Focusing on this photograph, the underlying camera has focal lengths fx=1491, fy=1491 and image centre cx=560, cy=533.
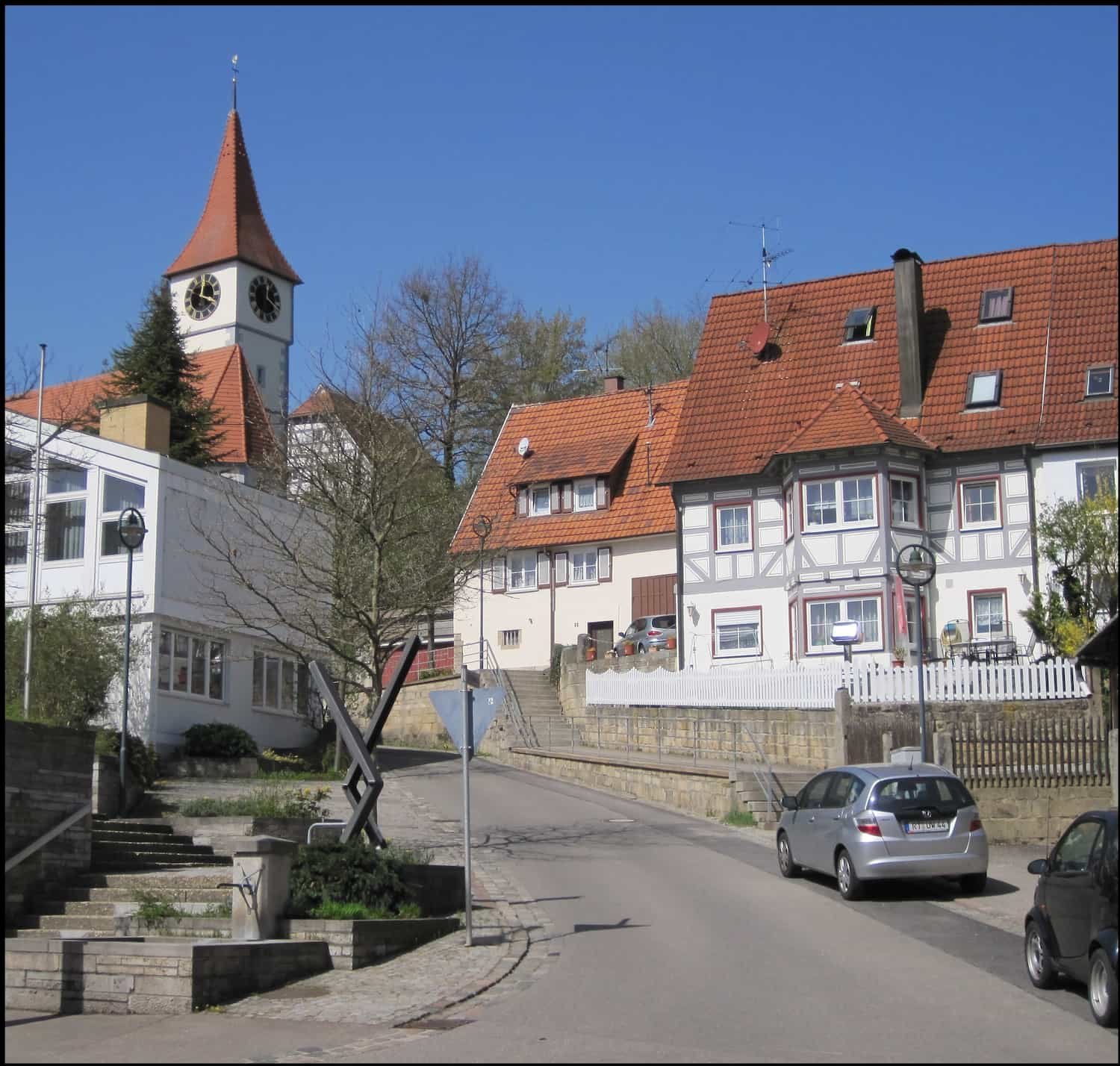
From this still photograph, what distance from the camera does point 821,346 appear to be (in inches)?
1625

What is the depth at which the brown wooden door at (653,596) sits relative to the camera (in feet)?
150

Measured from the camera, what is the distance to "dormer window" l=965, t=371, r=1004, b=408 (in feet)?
124

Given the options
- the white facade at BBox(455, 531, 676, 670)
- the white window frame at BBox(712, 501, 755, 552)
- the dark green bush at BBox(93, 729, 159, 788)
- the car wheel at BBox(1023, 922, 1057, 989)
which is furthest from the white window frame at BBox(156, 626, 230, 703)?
the car wheel at BBox(1023, 922, 1057, 989)

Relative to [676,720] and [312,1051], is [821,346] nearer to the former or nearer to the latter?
[676,720]

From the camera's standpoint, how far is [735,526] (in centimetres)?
3994

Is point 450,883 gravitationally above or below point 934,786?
below

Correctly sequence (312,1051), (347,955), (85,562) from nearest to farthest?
(312,1051) → (347,955) → (85,562)

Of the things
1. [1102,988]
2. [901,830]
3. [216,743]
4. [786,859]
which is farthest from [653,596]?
[1102,988]

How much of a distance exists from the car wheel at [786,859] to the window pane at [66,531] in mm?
16926

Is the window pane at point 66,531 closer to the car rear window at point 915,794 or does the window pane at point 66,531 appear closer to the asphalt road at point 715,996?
the asphalt road at point 715,996

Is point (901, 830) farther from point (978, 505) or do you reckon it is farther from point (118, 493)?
point (978, 505)

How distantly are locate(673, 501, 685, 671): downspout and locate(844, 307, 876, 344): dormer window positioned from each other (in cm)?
665

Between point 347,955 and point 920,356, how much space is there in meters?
28.9

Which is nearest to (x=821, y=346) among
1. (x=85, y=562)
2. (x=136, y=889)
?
(x=85, y=562)
